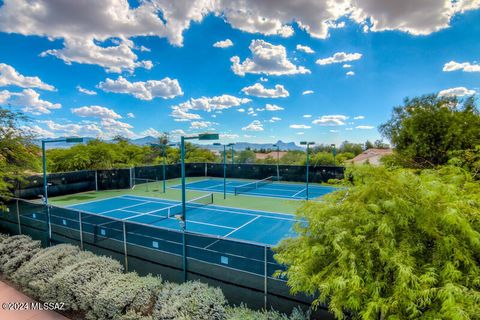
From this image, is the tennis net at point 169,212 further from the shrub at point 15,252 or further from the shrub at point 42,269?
the shrub at point 42,269

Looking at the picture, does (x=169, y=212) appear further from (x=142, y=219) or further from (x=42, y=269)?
(x=42, y=269)

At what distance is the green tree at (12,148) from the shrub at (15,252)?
9.53ft

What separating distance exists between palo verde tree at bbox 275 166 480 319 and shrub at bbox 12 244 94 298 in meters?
6.32

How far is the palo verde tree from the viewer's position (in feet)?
8.46

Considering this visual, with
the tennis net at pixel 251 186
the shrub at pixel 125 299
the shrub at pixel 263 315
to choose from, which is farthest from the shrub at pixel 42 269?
the tennis net at pixel 251 186

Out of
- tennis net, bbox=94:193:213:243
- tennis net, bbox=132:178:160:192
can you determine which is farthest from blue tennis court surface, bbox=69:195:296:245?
tennis net, bbox=132:178:160:192

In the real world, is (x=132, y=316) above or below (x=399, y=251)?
below

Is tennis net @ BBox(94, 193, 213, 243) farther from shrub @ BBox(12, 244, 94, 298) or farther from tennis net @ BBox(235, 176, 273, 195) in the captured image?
tennis net @ BBox(235, 176, 273, 195)

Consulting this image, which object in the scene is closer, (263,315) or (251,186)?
(263,315)

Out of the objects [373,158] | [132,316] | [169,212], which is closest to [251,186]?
[169,212]

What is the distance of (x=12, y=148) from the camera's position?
11.3 m

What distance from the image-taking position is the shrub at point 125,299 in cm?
532

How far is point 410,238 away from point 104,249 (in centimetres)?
769

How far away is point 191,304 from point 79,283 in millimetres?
2906
